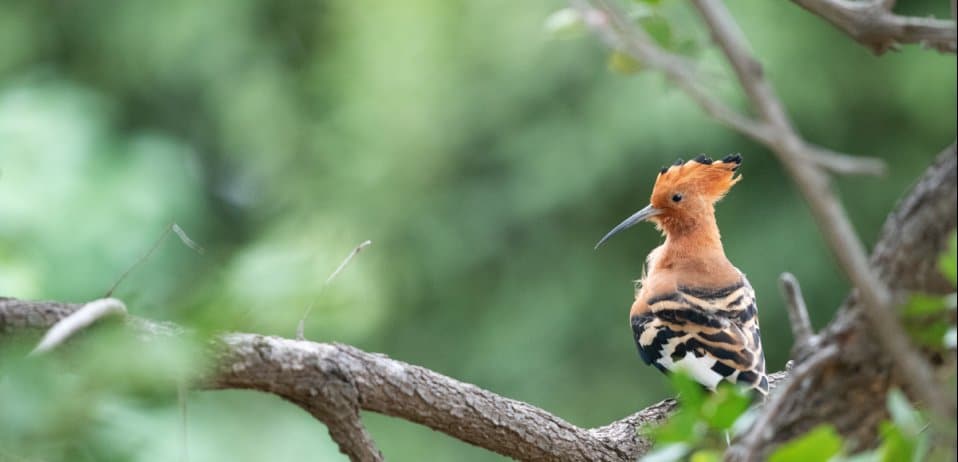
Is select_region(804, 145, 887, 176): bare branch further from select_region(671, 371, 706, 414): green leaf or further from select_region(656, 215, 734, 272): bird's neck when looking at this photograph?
select_region(656, 215, 734, 272): bird's neck

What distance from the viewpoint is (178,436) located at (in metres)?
0.69

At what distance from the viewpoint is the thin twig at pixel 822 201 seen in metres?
0.53

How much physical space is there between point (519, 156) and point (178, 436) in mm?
3261

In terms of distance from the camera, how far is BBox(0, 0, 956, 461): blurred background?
142 inches

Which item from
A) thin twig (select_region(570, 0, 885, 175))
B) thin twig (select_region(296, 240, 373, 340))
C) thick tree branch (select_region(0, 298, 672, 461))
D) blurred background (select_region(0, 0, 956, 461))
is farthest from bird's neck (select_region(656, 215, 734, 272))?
thin twig (select_region(570, 0, 885, 175))

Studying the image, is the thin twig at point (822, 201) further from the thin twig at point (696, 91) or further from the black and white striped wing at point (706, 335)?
the black and white striped wing at point (706, 335)

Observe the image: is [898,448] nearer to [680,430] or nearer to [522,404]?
[680,430]

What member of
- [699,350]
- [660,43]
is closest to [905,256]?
[660,43]

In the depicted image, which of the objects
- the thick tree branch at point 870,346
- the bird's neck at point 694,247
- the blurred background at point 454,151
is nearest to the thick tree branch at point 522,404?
the thick tree branch at point 870,346

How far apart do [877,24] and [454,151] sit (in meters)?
3.24

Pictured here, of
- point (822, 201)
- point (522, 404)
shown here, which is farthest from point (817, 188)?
point (522, 404)

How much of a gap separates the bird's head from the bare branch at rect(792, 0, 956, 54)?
1.43 m

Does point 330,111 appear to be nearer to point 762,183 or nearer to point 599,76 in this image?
point 599,76

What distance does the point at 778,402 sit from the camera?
73 centimetres
